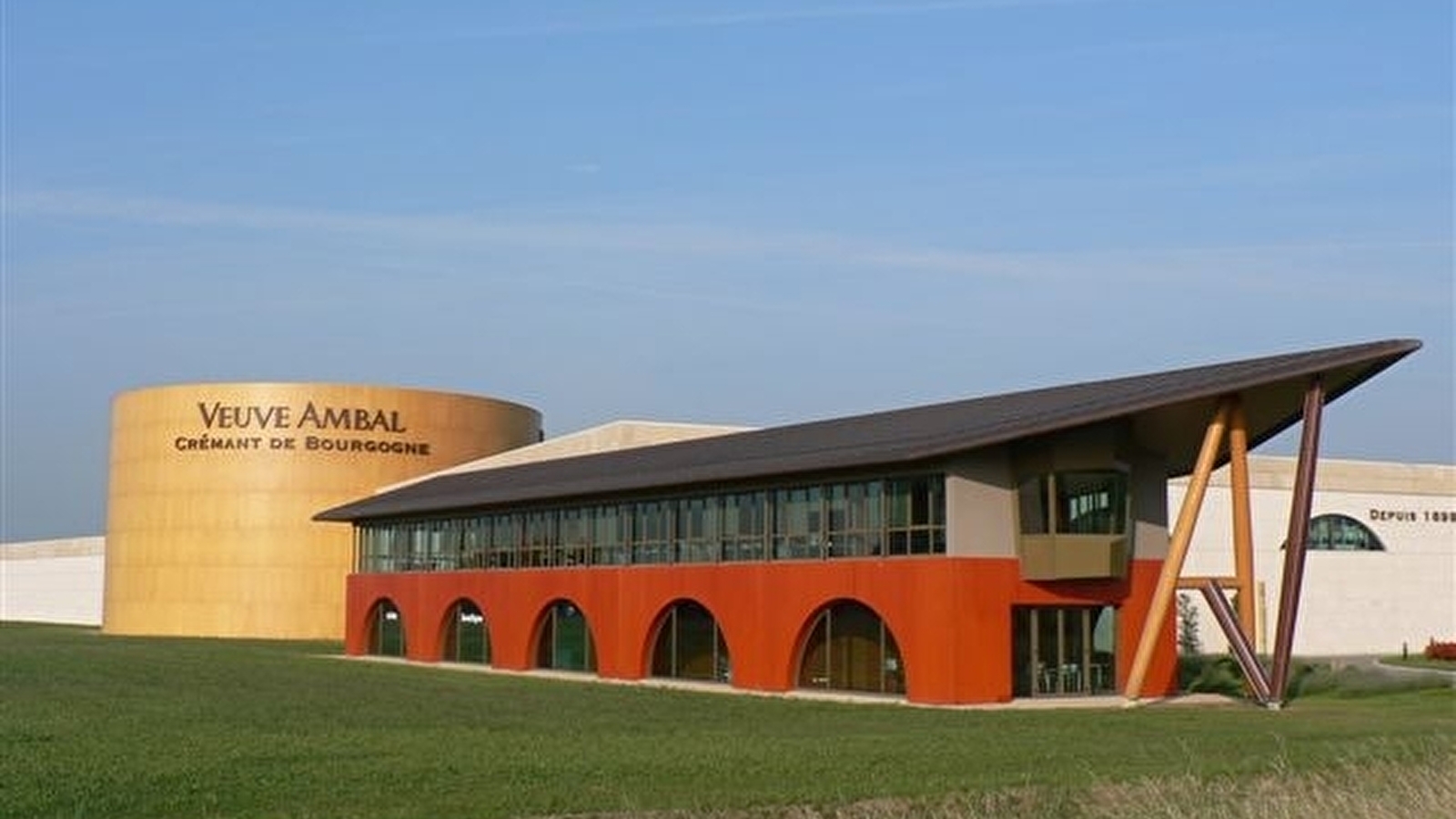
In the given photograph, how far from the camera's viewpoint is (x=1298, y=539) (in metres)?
36.8

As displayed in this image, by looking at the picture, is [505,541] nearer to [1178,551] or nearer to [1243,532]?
[1178,551]

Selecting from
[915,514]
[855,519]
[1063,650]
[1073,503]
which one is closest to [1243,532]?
[1073,503]

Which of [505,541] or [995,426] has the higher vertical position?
[995,426]

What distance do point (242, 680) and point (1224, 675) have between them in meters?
23.0

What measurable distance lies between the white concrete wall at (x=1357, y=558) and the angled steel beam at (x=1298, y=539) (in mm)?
25508

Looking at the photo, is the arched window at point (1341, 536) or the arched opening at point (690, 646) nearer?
the arched opening at point (690, 646)

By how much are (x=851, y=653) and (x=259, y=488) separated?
5208 cm

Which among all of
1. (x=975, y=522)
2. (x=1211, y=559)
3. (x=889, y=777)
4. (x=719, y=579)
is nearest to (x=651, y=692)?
(x=719, y=579)

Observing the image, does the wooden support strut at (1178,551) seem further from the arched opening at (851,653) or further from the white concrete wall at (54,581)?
the white concrete wall at (54,581)

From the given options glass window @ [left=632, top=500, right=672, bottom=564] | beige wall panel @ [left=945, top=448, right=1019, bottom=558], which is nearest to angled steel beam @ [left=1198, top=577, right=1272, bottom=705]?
beige wall panel @ [left=945, top=448, right=1019, bottom=558]

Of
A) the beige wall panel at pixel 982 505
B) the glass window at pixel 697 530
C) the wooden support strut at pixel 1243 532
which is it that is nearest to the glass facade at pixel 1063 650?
the beige wall panel at pixel 982 505

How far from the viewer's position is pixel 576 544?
50469 mm

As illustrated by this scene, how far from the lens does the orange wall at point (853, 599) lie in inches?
1475

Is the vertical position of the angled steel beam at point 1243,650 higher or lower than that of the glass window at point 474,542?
lower
